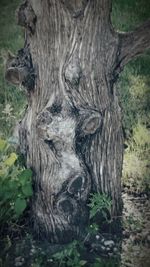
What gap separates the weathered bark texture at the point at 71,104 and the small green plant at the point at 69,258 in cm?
13

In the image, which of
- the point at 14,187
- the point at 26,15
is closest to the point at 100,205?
the point at 14,187

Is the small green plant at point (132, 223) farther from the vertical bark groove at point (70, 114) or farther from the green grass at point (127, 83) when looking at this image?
the green grass at point (127, 83)

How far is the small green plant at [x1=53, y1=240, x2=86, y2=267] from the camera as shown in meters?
2.55

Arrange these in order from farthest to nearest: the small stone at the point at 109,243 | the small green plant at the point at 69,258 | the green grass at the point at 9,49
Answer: the green grass at the point at 9,49
the small stone at the point at 109,243
the small green plant at the point at 69,258

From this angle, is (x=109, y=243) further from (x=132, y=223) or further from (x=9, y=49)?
(x=9, y=49)

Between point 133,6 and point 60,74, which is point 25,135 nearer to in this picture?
point 60,74

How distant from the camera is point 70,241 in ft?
8.95

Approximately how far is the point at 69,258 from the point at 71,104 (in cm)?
81

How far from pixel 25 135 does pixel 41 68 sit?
420 mm

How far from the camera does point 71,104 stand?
2.50m

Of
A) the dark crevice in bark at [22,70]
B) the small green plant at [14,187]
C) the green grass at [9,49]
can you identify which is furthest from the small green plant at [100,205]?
the green grass at [9,49]

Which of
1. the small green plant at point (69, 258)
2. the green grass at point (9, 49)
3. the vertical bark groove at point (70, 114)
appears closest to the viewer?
the vertical bark groove at point (70, 114)

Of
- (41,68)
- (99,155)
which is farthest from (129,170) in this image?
(41,68)

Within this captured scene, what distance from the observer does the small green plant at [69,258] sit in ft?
8.36
